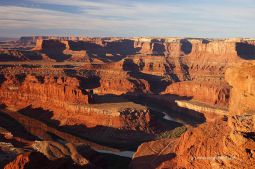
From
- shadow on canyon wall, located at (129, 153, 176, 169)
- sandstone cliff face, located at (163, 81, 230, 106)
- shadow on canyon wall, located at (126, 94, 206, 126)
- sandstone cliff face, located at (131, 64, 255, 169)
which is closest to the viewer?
sandstone cliff face, located at (131, 64, 255, 169)

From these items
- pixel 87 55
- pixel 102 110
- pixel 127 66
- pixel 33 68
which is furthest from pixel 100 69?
pixel 102 110

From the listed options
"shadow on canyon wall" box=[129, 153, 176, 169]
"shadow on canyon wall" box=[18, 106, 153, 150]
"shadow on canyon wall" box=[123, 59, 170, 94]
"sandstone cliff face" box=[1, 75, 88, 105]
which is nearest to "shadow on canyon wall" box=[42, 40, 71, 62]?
"shadow on canyon wall" box=[123, 59, 170, 94]

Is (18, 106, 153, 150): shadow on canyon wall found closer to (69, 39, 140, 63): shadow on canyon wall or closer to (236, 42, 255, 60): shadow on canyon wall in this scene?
(236, 42, 255, 60): shadow on canyon wall

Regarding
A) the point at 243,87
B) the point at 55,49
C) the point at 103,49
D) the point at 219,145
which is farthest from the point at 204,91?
the point at 103,49

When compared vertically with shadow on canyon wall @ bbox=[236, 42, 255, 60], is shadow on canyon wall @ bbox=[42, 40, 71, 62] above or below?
below

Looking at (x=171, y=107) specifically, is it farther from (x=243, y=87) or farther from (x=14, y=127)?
(x=243, y=87)

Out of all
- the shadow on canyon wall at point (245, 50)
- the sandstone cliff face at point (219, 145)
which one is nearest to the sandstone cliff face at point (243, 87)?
the sandstone cliff face at point (219, 145)
